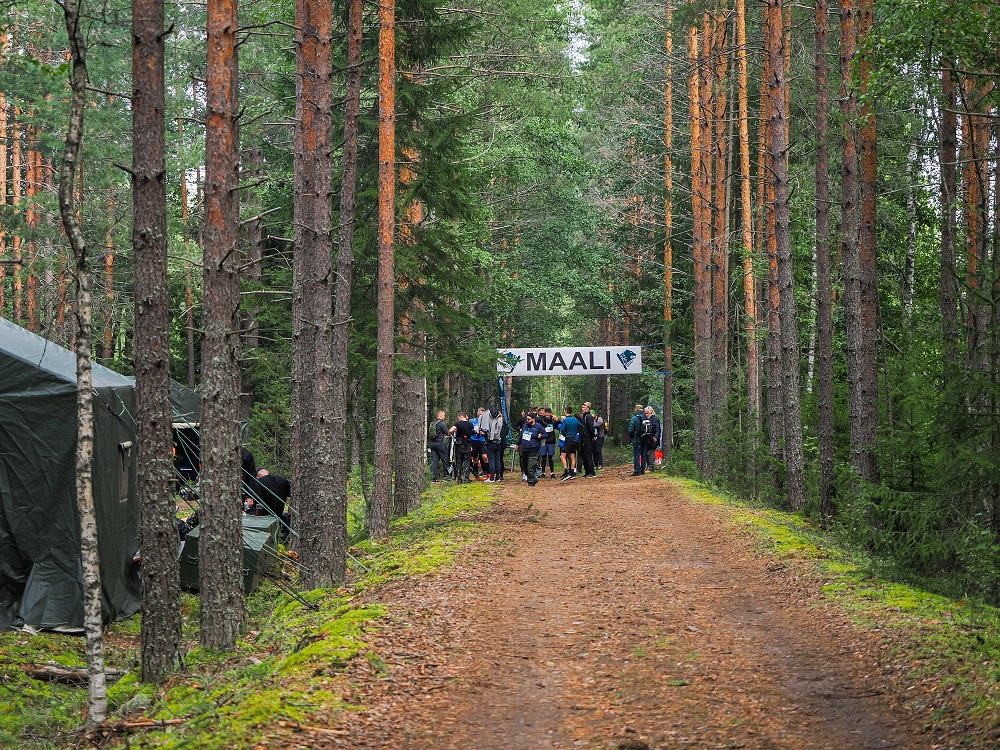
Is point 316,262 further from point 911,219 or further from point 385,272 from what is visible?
point 911,219

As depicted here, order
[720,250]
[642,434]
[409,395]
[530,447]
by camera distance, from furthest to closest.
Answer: [642,434] < [720,250] < [530,447] < [409,395]

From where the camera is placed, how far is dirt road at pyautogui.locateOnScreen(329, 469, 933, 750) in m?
6.02

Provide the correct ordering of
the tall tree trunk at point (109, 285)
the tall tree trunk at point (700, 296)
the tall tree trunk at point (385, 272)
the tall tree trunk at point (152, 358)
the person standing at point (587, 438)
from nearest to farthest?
the tall tree trunk at point (152, 358) < the tall tree trunk at point (385, 272) < the tall tree trunk at point (109, 285) < the tall tree trunk at point (700, 296) < the person standing at point (587, 438)

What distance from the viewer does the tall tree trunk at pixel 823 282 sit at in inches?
581

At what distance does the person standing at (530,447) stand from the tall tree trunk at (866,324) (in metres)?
12.8

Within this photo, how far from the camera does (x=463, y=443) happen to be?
26.1m

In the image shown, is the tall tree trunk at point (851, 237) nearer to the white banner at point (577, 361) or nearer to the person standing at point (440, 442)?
the person standing at point (440, 442)

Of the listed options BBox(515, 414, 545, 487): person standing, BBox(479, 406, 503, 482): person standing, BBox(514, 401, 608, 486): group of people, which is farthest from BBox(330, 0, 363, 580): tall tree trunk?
BBox(479, 406, 503, 482): person standing

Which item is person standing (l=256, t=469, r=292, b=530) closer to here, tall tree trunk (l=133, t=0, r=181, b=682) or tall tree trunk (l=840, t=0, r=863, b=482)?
tall tree trunk (l=133, t=0, r=181, b=682)

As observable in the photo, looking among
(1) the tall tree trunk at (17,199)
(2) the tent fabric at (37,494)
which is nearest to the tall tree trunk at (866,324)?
(2) the tent fabric at (37,494)

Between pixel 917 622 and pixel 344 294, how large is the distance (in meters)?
8.26

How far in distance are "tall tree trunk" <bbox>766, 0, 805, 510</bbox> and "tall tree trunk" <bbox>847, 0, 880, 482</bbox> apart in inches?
121

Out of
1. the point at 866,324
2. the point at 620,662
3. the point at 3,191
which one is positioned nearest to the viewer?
the point at 620,662

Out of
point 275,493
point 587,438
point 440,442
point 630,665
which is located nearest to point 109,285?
point 440,442
